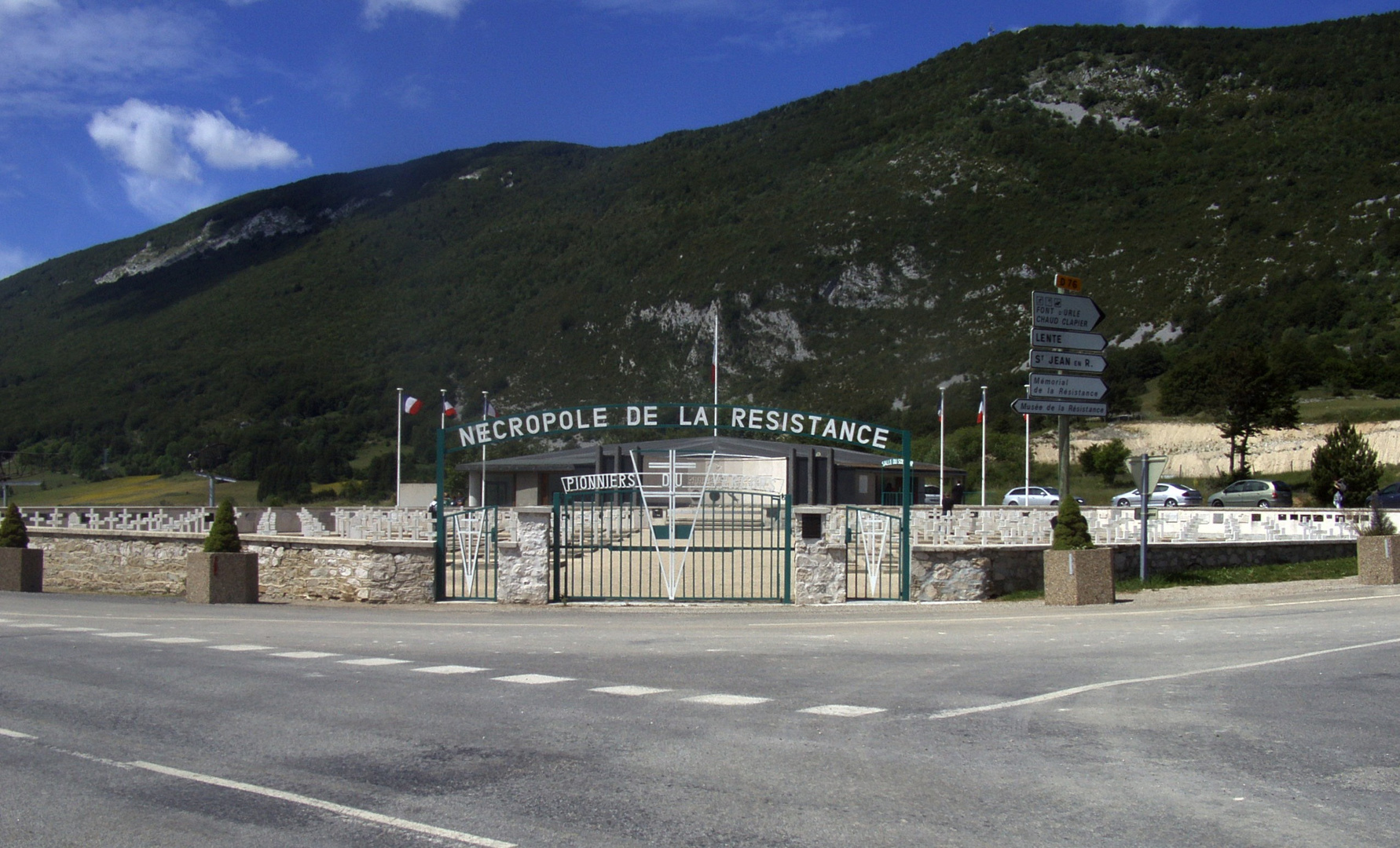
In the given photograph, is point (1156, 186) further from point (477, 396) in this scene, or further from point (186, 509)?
point (186, 509)

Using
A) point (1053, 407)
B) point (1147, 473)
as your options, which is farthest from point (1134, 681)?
point (1053, 407)

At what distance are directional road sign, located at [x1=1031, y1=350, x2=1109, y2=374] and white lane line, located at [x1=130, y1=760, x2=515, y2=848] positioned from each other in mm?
17524

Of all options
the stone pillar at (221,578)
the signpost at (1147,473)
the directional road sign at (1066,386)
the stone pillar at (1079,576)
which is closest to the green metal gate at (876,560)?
the stone pillar at (1079,576)

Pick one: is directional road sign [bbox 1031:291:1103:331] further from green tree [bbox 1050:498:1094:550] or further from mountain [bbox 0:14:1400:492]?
mountain [bbox 0:14:1400:492]

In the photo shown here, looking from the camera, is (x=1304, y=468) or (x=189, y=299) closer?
(x=1304, y=468)

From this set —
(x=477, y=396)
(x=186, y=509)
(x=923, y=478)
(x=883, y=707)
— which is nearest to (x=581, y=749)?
(x=883, y=707)

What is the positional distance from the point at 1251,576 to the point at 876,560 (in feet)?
22.5

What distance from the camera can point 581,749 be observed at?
22.3 feet

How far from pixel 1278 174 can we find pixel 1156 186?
9764 millimetres

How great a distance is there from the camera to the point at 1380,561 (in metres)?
20.1

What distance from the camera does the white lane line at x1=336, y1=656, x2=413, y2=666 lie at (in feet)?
34.8

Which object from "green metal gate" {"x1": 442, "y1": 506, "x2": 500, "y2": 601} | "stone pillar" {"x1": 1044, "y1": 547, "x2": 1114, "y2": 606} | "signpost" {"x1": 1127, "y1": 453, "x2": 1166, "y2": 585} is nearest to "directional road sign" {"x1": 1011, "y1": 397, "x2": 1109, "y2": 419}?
"signpost" {"x1": 1127, "y1": 453, "x2": 1166, "y2": 585}

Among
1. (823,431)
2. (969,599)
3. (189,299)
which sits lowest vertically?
(969,599)

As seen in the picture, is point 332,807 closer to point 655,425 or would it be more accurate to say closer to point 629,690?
point 629,690
